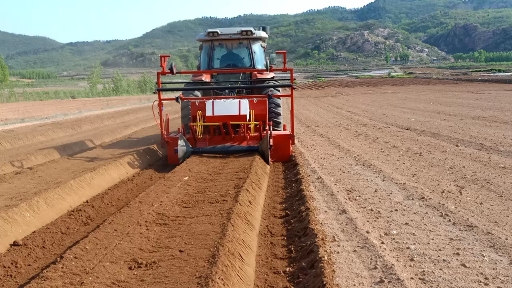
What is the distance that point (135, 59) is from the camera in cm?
14188

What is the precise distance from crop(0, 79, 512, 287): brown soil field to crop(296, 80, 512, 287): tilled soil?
0.02 m

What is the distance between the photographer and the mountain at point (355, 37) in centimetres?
9850

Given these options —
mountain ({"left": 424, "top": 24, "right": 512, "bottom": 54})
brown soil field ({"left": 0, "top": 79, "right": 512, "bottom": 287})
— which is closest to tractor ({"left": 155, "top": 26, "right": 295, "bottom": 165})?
brown soil field ({"left": 0, "top": 79, "right": 512, "bottom": 287})

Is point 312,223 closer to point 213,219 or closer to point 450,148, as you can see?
point 213,219

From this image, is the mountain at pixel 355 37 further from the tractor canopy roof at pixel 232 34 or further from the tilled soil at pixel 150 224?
the tilled soil at pixel 150 224

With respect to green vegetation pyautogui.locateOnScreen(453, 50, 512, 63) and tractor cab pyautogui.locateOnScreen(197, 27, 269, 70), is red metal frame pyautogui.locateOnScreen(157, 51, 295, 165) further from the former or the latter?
green vegetation pyautogui.locateOnScreen(453, 50, 512, 63)

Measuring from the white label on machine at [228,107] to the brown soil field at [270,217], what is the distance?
2.68 ft

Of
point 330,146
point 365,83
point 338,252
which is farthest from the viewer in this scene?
point 365,83

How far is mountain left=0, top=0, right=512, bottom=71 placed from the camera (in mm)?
98500

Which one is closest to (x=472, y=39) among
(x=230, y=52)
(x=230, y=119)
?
(x=230, y=52)

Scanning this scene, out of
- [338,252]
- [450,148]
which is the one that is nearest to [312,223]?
[338,252]

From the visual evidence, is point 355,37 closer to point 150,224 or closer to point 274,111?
point 274,111

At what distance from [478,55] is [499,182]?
259 ft

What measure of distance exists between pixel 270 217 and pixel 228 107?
3550 mm
